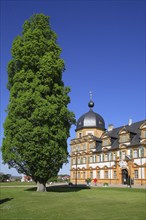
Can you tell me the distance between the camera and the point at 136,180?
46.1m

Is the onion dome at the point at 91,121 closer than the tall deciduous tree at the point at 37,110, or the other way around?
the tall deciduous tree at the point at 37,110

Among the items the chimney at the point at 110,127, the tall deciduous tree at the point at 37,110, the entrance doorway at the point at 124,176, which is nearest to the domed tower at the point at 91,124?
the chimney at the point at 110,127

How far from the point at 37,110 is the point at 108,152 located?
31960 mm

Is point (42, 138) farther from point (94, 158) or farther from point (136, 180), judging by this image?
point (94, 158)

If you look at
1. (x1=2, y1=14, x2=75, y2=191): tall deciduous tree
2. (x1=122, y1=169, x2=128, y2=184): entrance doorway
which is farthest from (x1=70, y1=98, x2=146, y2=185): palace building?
(x1=2, y1=14, x2=75, y2=191): tall deciduous tree

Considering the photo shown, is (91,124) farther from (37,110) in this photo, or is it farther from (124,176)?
(37,110)

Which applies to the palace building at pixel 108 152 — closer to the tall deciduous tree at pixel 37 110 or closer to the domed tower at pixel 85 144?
the domed tower at pixel 85 144

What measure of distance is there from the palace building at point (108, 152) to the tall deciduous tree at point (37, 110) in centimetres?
1766

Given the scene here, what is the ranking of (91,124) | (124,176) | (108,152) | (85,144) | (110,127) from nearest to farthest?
(124,176)
(108,152)
(110,127)
(85,144)
(91,124)

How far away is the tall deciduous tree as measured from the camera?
2445 cm

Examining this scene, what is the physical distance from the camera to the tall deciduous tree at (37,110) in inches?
963

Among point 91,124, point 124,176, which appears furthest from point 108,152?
point 91,124

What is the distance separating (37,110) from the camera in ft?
81.0

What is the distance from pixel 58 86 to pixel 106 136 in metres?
30.5
